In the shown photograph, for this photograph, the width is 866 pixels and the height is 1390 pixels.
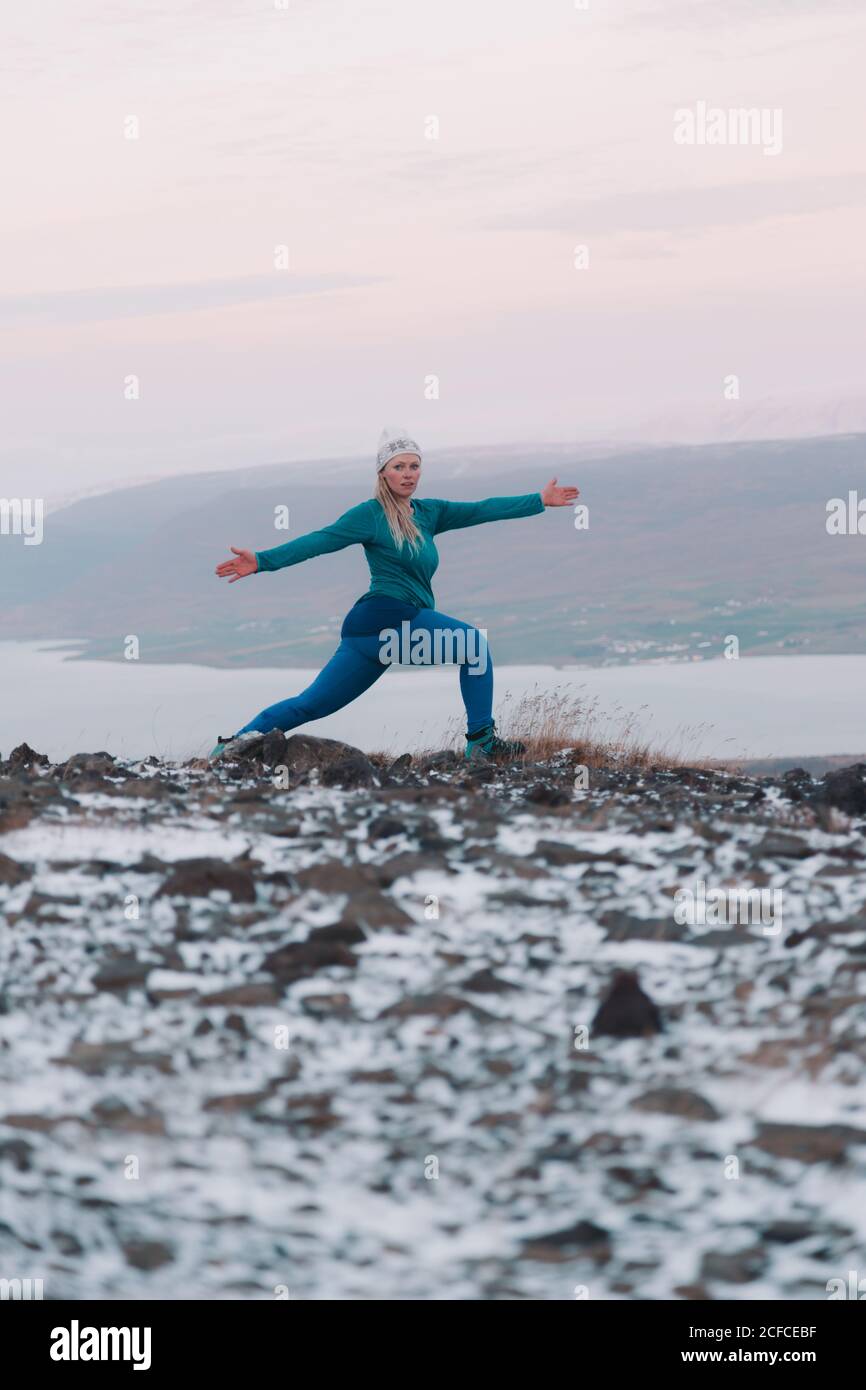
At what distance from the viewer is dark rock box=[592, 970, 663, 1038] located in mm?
5551

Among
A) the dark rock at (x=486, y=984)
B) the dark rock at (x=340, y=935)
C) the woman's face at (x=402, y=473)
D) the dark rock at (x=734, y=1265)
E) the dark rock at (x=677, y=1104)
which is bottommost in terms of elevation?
the dark rock at (x=734, y=1265)

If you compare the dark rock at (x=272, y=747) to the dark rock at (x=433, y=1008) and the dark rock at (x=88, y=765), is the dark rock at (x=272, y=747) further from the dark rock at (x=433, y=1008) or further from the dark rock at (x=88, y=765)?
the dark rock at (x=433, y=1008)

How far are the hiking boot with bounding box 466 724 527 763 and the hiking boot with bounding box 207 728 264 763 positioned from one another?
5.55ft

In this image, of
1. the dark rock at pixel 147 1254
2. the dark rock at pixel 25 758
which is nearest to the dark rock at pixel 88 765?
the dark rock at pixel 25 758

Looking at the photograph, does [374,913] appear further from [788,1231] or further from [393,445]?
[393,445]

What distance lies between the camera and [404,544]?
421 inches

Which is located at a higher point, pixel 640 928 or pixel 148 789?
pixel 148 789

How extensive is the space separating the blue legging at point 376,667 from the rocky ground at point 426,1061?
11.1ft

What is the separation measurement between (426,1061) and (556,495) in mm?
6234

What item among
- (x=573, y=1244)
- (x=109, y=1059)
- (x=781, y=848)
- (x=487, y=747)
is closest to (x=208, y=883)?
(x=109, y=1059)

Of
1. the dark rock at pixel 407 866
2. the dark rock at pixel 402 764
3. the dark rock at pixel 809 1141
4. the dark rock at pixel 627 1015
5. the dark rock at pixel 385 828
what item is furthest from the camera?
the dark rock at pixel 402 764

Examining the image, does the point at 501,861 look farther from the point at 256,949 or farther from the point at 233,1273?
the point at 233,1273

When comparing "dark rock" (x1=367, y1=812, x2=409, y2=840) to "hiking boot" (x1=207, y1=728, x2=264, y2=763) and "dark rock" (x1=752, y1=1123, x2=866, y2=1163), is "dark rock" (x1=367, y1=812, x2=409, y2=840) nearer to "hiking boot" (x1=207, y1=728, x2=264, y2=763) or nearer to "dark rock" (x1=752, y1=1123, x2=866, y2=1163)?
"dark rock" (x1=752, y1=1123, x2=866, y2=1163)

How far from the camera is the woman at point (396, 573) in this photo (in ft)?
34.9
